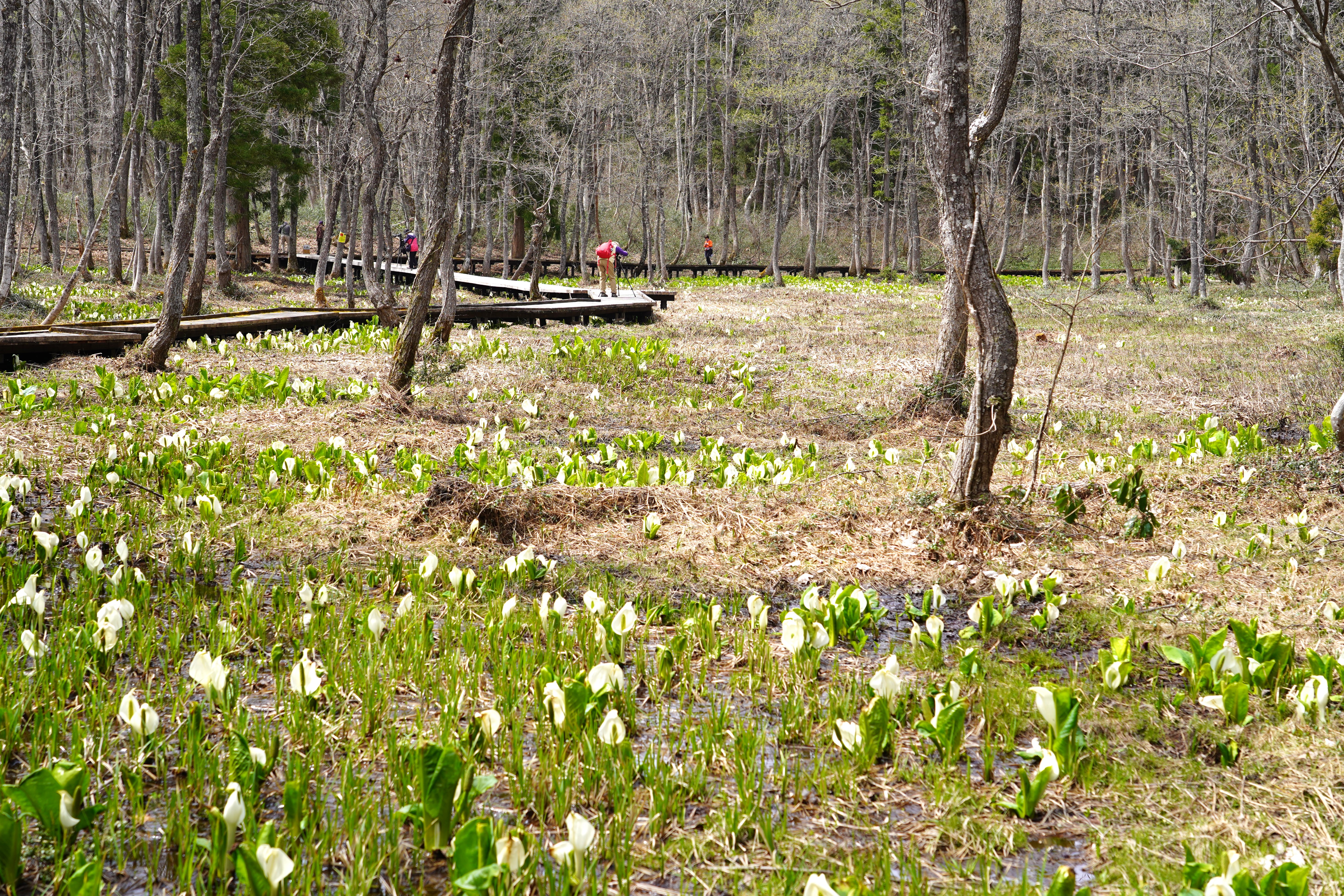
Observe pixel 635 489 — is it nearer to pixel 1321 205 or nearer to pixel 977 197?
pixel 977 197

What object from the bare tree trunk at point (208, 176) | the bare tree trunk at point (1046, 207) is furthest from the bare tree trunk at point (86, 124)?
the bare tree trunk at point (1046, 207)

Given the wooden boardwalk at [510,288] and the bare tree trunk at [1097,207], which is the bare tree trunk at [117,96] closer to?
the wooden boardwalk at [510,288]

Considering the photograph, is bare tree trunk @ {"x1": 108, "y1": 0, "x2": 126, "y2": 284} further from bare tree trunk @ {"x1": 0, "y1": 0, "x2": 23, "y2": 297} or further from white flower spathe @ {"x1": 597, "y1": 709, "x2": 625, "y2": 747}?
white flower spathe @ {"x1": 597, "y1": 709, "x2": 625, "y2": 747}

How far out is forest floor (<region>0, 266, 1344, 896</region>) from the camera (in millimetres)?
2396

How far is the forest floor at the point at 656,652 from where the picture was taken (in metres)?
2.40

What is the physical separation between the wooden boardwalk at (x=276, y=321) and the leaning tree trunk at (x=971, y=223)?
8889mm

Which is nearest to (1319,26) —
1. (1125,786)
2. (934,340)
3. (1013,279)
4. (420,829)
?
(1125,786)

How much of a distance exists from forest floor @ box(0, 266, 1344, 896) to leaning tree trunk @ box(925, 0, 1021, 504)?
1.33ft

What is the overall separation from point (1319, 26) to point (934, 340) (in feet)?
29.9

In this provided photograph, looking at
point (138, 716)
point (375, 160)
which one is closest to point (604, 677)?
point (138, 716)

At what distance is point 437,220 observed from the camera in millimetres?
9000

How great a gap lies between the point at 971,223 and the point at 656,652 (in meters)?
3.40

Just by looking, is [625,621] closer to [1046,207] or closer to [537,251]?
[537,251]

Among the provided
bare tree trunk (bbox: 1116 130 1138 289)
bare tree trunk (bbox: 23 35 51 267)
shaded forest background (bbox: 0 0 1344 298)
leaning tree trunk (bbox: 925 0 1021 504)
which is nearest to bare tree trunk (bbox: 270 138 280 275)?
shaded forest background (bbox: 0 0 1344 298)
